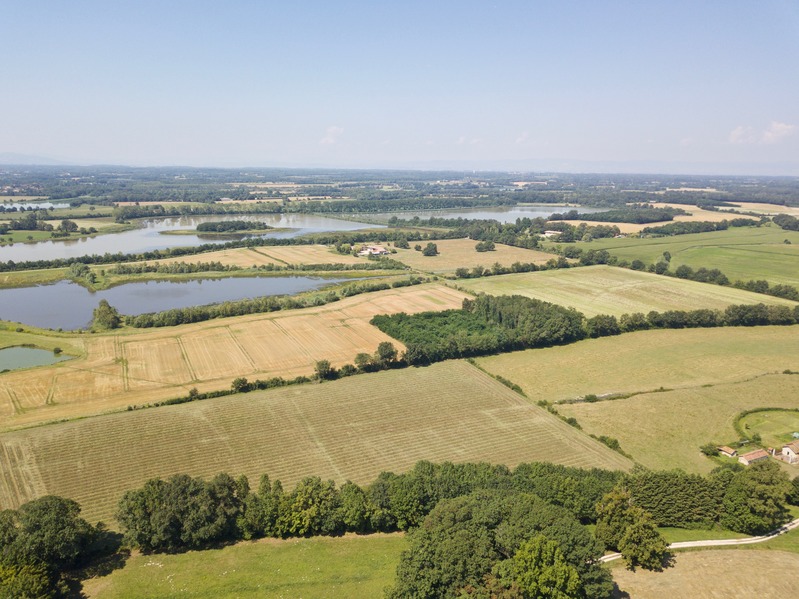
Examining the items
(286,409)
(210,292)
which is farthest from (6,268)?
(286,409)

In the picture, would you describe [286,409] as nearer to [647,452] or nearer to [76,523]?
[76,523]

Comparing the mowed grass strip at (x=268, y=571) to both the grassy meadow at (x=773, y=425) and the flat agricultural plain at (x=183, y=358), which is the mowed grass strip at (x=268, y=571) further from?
the grassy meadow at (x=773, y=425)

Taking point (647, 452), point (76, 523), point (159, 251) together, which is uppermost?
point (159, 251)

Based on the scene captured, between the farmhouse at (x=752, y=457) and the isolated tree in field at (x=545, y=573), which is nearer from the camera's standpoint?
the isolated tree in field at (x=545, y=573)

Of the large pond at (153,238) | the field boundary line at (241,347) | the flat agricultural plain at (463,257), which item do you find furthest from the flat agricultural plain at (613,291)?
the large pond at (153,238)

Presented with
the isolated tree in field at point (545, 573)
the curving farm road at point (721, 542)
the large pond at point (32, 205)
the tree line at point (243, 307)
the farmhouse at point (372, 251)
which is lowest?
the curving farm road at point (721, 542)

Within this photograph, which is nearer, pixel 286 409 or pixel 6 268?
pixel 286 409

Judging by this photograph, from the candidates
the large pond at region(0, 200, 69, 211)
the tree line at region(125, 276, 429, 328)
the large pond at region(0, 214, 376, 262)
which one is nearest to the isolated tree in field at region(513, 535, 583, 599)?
the tree line at region(125, 276, 429, 328)
